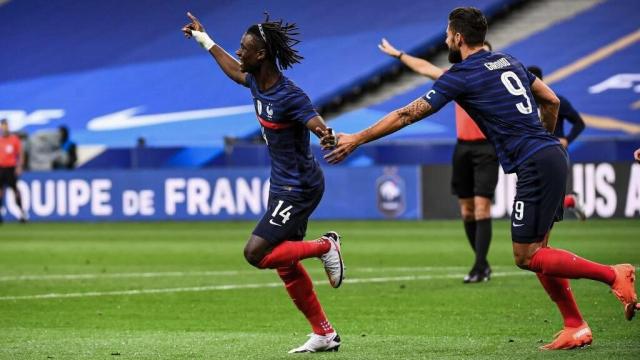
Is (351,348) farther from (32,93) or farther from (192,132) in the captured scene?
(32,93)

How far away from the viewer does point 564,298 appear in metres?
8.12

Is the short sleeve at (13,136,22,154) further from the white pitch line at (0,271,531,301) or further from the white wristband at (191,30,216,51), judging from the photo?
the white wristband at (191,30,216,51)

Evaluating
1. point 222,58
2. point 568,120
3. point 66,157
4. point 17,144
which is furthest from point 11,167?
point 222,58

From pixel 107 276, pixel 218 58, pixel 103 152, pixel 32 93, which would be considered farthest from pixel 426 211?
pixel 218 58

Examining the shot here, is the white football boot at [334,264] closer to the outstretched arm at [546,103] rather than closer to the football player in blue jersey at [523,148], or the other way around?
the football player in blue jersey at [523,148]

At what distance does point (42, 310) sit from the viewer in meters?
10.9

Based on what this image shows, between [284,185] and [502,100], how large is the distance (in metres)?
1.49

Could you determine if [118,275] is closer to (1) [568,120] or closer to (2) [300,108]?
(1) [568,120]

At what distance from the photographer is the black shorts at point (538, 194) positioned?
779 cm

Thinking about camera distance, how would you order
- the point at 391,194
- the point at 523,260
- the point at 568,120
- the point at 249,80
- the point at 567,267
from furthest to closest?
1. the point at 391,194
2. the point at 568,120
3. the point at 249,80
4. the point at 523,260
5. the point at 567,267

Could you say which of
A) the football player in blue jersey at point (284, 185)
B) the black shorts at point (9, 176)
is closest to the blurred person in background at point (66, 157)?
the black shorts at point (9, 176)

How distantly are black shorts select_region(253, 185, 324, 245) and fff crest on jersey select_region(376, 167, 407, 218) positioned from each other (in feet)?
55.1

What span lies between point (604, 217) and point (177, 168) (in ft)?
27.9

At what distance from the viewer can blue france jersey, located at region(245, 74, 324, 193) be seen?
8.02 meters
